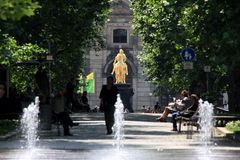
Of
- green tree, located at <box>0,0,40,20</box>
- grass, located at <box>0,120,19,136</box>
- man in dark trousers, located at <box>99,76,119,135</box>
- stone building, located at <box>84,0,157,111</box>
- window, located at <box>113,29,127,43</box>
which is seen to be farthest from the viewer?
window, located at <box>113,29,127,43</box>

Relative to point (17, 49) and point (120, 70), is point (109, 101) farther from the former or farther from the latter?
point (120, 70)

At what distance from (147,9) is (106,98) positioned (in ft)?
70.1

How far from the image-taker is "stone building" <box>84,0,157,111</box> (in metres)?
92.6

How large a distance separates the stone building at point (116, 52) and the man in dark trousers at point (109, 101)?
224 ft

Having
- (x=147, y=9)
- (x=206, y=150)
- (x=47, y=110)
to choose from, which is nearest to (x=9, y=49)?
(x=47, y=110)

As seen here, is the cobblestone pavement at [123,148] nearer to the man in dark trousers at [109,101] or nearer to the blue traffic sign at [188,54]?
the man in dark trousers at [109,101]

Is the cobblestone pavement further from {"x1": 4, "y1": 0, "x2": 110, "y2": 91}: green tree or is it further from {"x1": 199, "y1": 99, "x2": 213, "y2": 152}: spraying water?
{"x1": 4, "y1": 0, "x2": 110, "y2": 91}: green tree

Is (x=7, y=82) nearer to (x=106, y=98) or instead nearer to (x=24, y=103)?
(x=24, y=103)

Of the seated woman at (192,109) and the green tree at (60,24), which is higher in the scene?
the green tree at (60,24)

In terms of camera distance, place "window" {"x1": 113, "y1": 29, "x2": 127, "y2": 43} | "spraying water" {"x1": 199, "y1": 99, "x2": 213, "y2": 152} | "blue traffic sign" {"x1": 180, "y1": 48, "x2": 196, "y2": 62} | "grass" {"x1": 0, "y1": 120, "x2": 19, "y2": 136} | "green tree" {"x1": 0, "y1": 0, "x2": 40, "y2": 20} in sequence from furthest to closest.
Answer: "window" {"x1": 113, "y1": 29, "x2": 127, "y2": 43}
"blue traffic sign" {"x1": 180, "y1": 48, "x2": 196, "y2": 62}
"grass" {"x1": 0, "y1": 120, "x2": 19, "y2": 136}
"spraying water" {"x1": 199, "y1": 99, "x2": 213, "y2": 152}
"green tree" {"x1": 0, "y1": 0, "x2": 40, "y2": 20}

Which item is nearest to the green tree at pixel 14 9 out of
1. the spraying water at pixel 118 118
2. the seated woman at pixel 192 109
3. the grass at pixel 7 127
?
the spraying water at pixel 118 118

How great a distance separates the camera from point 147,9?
44812 millimetres

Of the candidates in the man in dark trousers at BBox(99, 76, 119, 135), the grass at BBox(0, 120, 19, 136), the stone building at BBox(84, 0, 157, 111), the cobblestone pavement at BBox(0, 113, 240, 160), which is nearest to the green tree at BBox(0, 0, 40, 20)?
the cobblestone pavement at BBox(0, 113, 240, 160)

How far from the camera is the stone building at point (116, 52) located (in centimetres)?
9262
